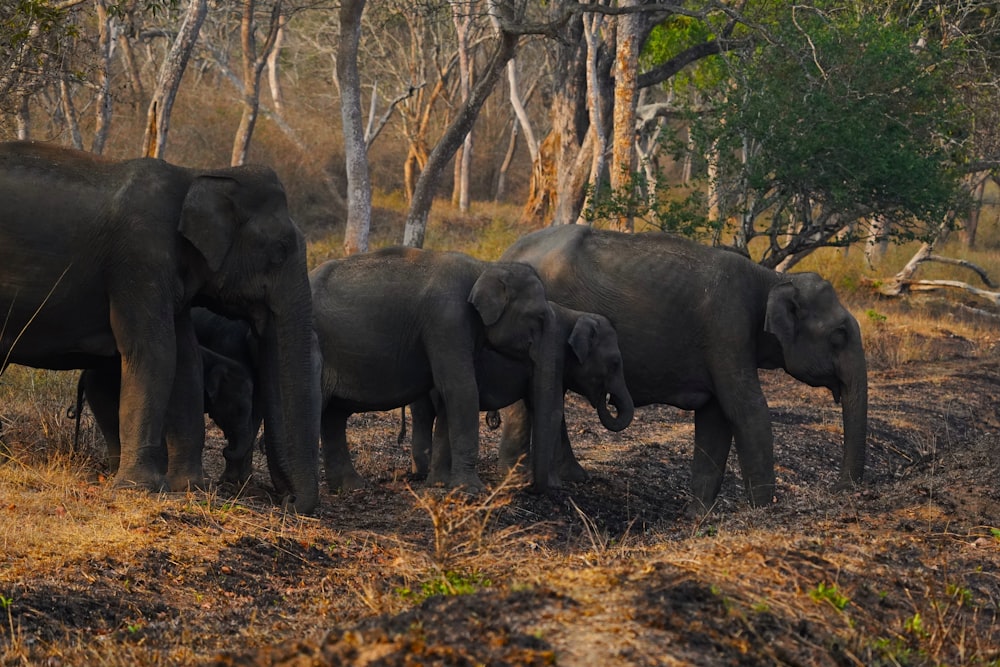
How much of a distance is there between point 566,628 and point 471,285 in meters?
6.18

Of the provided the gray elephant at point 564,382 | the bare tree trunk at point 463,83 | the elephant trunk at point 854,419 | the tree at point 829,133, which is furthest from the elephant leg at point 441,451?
the bare tree trunk at point 463,83

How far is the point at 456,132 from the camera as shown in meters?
18.9

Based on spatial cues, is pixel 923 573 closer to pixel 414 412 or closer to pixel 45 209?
pixel 45 209

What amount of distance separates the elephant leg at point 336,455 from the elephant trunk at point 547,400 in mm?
1401

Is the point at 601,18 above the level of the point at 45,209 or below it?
above

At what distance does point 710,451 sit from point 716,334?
1.01 m

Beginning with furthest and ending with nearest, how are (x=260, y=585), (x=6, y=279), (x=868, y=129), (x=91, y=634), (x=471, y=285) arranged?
(x=868, y=129) < (x=471, y=285) < (x=6, y=279) < (x=260, y=585) < (x=91, y=634)

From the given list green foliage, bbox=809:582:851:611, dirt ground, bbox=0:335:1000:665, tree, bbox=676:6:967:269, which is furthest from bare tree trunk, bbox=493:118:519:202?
green foliage, bbox=809:582:851:611

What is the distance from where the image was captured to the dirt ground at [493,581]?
510cm

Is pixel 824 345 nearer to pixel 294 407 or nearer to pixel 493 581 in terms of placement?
pixel 294 407

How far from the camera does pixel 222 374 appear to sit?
10.3 m

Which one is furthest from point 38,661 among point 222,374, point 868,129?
point 868,129

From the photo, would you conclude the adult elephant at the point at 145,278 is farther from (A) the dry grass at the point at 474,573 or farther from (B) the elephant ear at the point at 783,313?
(B) the elephant ear at the point at 783,313

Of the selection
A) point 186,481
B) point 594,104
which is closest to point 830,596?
point 186,481
